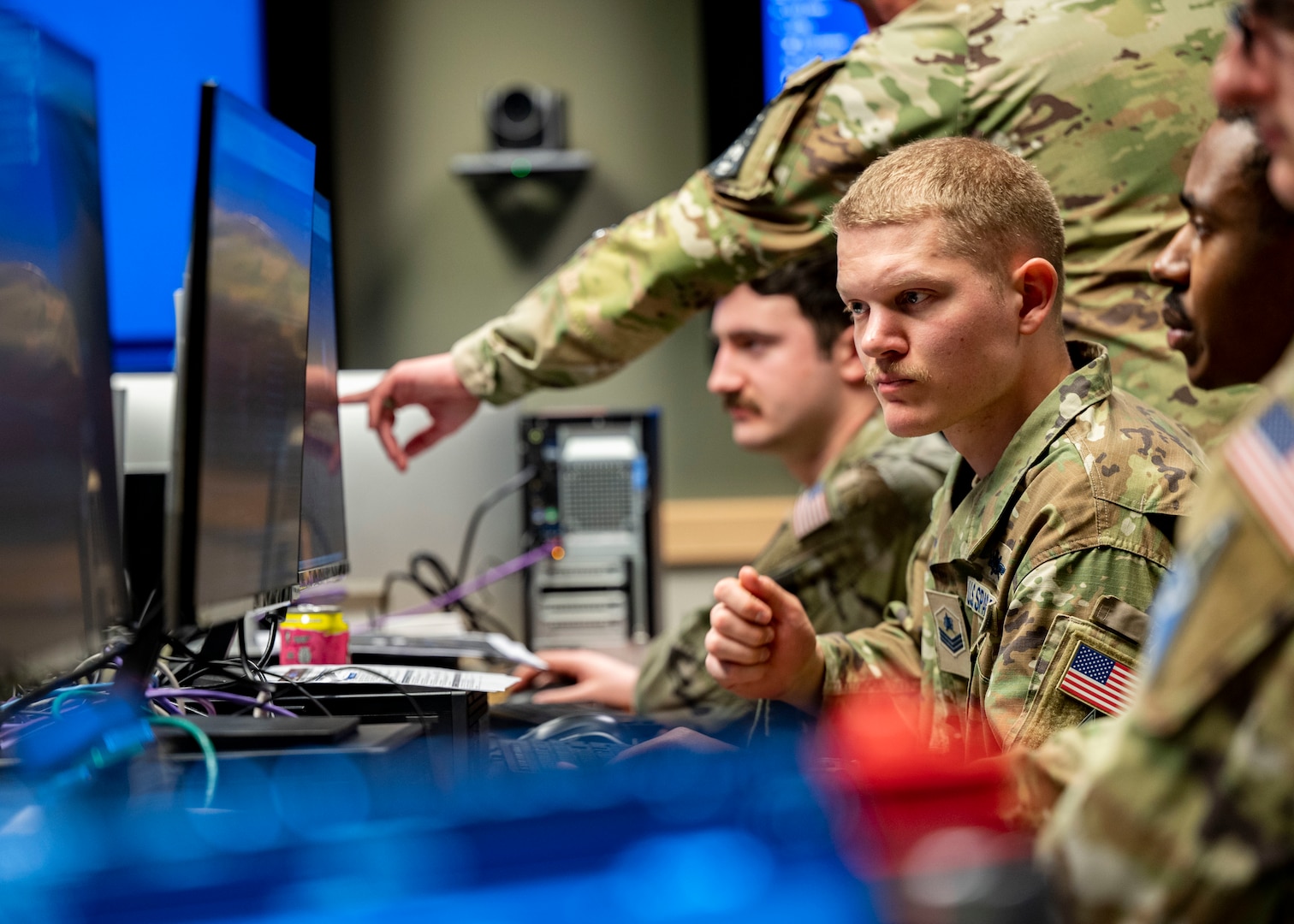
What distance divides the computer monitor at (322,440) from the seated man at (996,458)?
1.22 ft

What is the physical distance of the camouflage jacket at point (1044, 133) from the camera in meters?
1.22

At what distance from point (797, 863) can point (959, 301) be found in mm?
579

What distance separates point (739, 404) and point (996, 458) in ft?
2.81

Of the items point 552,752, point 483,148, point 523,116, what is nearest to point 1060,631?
point 552,752

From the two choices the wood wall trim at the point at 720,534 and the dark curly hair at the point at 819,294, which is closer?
the dark curly hair at the point at 819,294

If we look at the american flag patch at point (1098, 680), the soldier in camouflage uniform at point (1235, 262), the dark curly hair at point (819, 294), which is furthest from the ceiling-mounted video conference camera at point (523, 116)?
the american flag patch at point (1098, 680)

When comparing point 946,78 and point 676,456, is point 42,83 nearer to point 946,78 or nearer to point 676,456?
point 946,78

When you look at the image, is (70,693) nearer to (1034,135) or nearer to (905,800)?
(905,800)

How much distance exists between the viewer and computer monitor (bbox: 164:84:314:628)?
2.16 feet

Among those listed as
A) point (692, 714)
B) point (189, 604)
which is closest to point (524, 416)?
point (692, 714)

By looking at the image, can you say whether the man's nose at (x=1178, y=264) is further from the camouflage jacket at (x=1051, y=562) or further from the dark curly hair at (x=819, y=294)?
the dark curly hair at (x=819, y=294)

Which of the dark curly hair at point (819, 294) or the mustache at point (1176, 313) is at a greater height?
the dark curly hair at point (819, 294)

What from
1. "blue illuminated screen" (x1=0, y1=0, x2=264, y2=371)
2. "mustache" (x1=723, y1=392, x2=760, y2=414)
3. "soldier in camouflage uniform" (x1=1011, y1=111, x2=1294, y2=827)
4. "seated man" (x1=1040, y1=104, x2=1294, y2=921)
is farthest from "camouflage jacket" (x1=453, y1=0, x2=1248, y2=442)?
"blue illuminated screen" (x1=0, y1=0, x2=264, y2=371)

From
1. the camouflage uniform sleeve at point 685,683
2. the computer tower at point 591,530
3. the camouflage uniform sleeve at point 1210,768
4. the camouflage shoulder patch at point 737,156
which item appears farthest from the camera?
the computer tower at point 591,530
